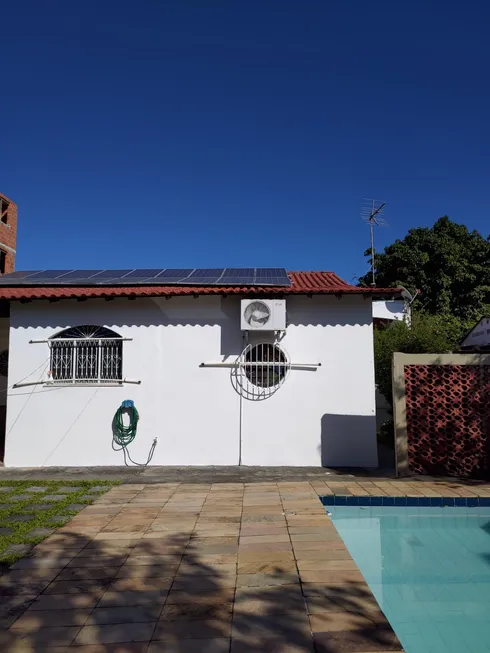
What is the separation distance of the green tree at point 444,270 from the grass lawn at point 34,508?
1857 cm

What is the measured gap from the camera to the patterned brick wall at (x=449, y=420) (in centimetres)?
823

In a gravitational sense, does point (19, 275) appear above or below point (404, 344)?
above

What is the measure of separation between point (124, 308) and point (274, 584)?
6886 mm

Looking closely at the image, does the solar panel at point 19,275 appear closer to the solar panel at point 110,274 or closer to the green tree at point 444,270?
the solar panel at point 110,274

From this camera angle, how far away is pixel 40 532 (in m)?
5.14

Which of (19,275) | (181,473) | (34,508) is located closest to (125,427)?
(181,473)

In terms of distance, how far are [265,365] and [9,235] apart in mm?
17349

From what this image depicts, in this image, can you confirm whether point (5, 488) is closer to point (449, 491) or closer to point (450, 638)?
point (450, 638)

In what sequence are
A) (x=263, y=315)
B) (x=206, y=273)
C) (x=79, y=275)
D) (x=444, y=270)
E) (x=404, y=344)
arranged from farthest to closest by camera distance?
1. (x=444, y=270)
2. (x=404, y=344)
3. (x=79, y=275)
4. (x=206, y=273)
5. (x=263, y=315)

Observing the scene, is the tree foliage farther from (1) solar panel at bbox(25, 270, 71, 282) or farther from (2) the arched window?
(1) solar panel at bbox(25, 270, 71, 282)

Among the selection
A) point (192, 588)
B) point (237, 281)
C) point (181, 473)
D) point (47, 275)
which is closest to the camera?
point (192, 588)

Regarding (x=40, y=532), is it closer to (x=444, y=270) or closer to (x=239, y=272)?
(x=239, y=272)

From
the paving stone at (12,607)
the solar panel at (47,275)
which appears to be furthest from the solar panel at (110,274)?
the paving stone at (12,607)

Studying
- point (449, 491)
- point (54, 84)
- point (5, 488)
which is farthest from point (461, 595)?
point (54, 84)
